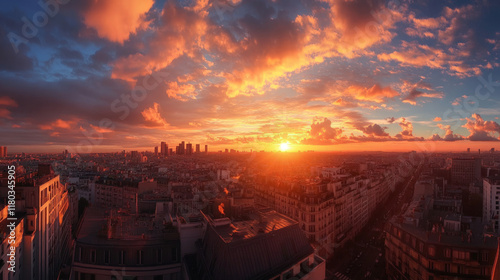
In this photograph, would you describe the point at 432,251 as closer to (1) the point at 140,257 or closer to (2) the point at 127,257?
(1) the point at 140,257

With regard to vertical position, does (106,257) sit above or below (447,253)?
above

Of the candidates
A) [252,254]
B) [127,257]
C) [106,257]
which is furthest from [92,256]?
[252,254]

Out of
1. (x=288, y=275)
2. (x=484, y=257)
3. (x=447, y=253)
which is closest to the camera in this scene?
(x=288, y=275)

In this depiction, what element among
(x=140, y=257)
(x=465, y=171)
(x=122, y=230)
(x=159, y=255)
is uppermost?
(x=122, y=230)

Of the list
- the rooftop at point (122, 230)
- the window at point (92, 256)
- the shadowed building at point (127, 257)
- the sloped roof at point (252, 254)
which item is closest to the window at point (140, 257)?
the shadowed building at point (127, 257)

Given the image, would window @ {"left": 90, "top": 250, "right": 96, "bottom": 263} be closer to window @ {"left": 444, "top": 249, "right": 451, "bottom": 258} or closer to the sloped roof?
the sloped roof

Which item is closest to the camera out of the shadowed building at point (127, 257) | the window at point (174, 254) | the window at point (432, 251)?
the shadowed building at point (127, 257)

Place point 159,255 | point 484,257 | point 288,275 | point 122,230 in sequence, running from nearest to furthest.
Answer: point 288,275, point 159,255, point 122,230, point 484,257

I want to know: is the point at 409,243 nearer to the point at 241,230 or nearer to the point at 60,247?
the point at 241,230

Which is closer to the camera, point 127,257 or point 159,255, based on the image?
point 127,257

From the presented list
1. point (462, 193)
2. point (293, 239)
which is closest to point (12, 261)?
point (293, 239)

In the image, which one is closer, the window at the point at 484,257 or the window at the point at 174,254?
the window at the point at 174,254

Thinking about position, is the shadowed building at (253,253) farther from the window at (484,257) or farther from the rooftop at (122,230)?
the window at (484,257)

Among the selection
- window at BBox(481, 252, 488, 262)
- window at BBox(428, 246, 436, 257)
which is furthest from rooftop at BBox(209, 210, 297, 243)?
window at BBox(481, 252, 488, 262)
